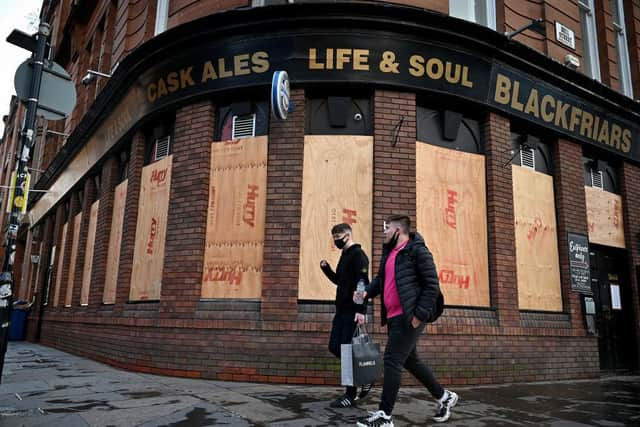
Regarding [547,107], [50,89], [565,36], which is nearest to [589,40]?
[565,36]

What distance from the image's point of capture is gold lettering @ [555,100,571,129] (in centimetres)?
875

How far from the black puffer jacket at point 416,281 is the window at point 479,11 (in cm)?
551

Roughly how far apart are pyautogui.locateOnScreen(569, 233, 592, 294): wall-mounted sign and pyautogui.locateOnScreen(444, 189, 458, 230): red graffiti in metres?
2.56

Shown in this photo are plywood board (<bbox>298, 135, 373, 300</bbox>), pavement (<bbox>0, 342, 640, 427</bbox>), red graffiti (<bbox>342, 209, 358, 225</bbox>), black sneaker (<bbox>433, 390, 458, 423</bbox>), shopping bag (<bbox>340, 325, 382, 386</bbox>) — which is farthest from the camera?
red graffiti (<bbox>342, 209, 358, 225</bbox>)

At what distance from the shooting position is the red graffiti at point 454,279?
23.3 feet

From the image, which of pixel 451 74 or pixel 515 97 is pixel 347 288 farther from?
pixel 515 97

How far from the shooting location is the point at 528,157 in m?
8.61

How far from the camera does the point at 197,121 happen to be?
7.64 metres

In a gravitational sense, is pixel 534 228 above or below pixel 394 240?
above

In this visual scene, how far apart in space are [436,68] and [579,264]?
4.25 meters

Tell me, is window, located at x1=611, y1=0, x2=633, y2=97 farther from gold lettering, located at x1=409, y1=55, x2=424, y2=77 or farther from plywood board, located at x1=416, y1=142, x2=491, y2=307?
gold lettering, located at x1=409, y1=55, x2=424, y2=77

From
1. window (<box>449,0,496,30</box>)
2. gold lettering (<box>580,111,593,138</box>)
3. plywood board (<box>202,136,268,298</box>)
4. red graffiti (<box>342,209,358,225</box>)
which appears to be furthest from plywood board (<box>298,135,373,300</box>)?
gold lettering (<box>580,111,593,138</box>)

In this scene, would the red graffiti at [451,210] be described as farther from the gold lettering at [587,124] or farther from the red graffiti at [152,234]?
the red graffiti at [152,234]

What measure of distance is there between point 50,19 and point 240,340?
802 inches
